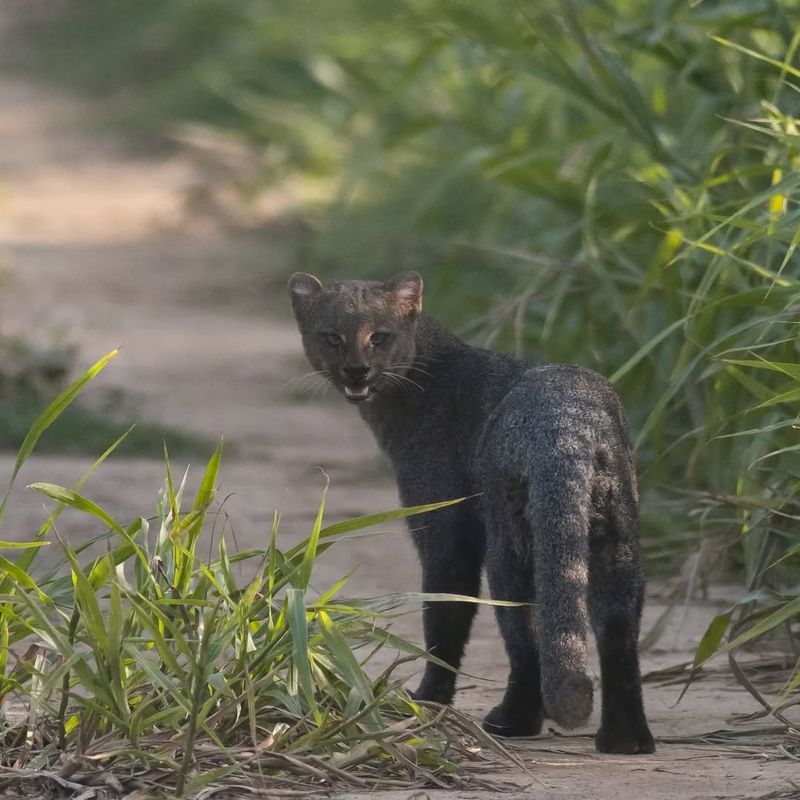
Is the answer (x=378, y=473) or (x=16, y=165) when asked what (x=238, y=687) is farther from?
(x=16, y=165)

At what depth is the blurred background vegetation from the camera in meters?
4.25

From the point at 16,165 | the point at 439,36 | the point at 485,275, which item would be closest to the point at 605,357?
the point at 439,36

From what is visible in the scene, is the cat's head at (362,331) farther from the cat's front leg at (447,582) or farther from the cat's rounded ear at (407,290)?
the cat's front leg at (447,582)

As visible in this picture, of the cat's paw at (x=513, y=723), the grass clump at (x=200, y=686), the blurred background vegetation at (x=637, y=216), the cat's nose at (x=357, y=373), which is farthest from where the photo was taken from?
the blurred background vegetation at (x=637, y=216)

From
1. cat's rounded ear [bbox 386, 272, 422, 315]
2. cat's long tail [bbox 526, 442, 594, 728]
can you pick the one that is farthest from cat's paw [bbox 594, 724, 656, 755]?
cat's rounded ear [bbox 386, 272, 422, 315]

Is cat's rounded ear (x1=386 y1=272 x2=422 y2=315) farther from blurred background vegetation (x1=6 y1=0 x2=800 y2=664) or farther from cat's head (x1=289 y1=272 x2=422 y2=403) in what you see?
blurred background vegetation (x1=6 y1=0 x2=800 y2=664)

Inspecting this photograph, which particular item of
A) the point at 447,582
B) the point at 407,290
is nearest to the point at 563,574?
the point at 447,582

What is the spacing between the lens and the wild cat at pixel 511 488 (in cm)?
335

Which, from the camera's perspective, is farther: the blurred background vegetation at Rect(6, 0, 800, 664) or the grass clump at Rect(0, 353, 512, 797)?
the blurred background vegetation at Rect(6, 0, 800, 664)

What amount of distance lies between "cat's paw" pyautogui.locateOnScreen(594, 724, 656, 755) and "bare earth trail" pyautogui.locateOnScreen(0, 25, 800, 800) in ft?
0.12

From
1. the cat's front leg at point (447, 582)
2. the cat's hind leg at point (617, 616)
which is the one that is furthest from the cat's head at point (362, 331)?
the cat's hind leg at point (617, 616)

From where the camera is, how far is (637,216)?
575 centimetres

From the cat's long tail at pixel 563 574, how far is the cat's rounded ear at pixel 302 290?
107cm

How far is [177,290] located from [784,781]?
8379mm
